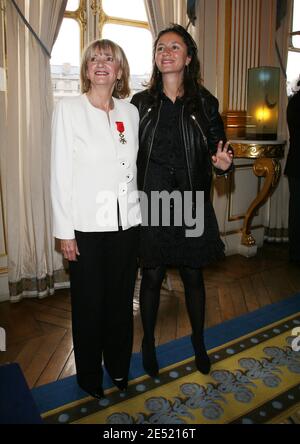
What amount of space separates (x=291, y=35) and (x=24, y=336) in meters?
3.99

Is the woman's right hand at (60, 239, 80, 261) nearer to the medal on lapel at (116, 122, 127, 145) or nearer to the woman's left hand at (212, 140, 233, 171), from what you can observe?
the medal on lapel at (116, 122, 127, 145)

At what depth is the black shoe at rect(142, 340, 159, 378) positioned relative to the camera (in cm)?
203

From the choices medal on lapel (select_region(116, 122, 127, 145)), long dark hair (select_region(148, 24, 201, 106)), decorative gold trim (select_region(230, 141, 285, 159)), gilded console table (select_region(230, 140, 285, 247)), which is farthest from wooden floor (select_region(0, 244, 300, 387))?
long dark hair (select_region(148, 24, 201, 106))

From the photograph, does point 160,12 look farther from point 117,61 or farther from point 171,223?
point 171,223

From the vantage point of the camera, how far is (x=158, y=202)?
1.90 m

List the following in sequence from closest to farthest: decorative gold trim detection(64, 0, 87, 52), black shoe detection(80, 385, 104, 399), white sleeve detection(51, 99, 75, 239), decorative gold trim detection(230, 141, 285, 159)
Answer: white sleeve detection(51, 99, 75, 239) → black shoe detection(80, 385, 104, 399) → decorative gold trim detection(64, 0, 87, 52) → decorative gold trim detection(230, 141, 285, 159)

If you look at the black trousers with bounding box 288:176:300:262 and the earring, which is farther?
the black trousers with bounding box 288:176:300:262

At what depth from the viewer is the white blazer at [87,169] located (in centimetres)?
158

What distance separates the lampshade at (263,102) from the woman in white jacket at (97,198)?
225 cm

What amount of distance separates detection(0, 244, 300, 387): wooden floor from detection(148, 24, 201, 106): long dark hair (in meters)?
1.38

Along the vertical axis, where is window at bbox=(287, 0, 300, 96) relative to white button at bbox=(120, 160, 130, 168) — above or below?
above

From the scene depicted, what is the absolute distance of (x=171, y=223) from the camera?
1931 mm

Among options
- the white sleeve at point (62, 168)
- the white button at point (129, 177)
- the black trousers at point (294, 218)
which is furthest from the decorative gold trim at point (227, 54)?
Answer: the white sleeve at point (62, 168)
